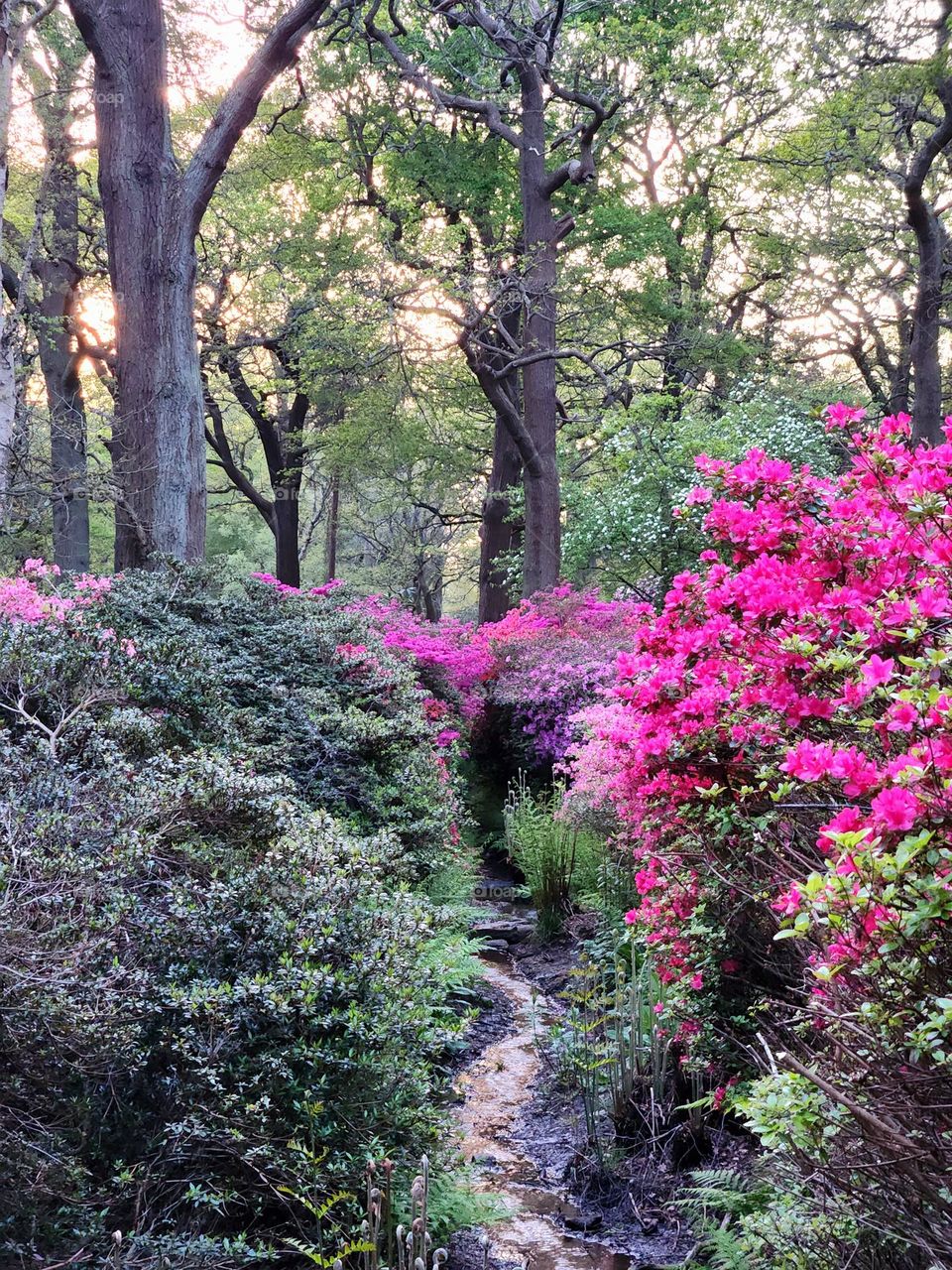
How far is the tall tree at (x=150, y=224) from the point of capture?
26.7 feet

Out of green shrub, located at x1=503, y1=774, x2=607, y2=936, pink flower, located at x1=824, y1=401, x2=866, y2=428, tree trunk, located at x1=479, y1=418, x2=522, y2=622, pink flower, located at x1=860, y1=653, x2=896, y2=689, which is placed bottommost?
green shrub, located at x1=503, y1=774, x2=607, y2=936

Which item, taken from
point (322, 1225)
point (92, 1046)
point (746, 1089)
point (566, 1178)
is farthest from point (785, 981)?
point (92, 1046)

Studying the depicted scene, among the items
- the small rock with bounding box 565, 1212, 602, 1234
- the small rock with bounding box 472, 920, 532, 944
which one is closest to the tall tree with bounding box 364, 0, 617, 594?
the small rock with bounding box 472, 920, 532, 944

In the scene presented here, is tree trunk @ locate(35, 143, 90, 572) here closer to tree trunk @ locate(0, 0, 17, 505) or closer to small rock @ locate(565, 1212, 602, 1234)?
tree trunk @ locate(0, 0, 17, 505)

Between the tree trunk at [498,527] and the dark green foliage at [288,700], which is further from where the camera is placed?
the tree trunk at [498,527]

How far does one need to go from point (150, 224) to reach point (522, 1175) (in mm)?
7769

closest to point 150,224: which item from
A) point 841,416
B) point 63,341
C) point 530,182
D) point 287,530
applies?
point 841,416

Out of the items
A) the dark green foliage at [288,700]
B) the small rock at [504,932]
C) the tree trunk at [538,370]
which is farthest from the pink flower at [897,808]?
the tree trunk at [538,370]

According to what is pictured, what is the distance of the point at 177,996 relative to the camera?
8.50ft

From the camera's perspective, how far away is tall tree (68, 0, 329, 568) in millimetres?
8141

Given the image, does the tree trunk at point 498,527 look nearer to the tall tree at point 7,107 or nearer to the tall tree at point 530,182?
the tall tree at point 530,182

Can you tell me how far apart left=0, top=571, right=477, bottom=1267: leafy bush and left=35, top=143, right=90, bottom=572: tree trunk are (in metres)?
10.2

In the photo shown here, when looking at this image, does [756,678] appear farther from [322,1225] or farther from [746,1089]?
[322,1225]

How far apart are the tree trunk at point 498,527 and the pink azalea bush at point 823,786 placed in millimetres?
12982
